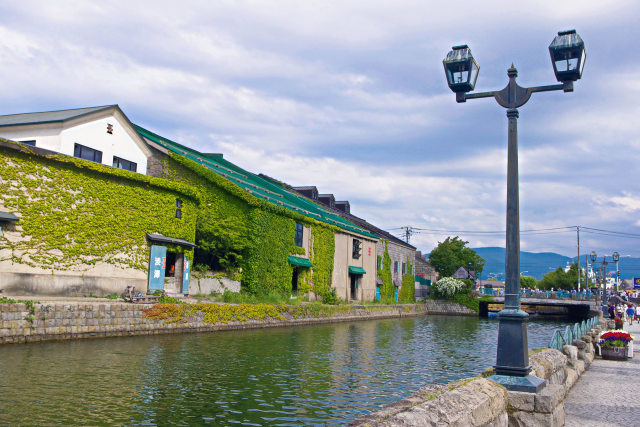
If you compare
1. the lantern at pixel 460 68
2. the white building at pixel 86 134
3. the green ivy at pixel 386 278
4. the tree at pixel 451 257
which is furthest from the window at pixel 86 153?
the tree at pixel 451 257

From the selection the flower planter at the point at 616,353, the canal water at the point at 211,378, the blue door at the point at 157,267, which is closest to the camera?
the canal water at the point at 211,378

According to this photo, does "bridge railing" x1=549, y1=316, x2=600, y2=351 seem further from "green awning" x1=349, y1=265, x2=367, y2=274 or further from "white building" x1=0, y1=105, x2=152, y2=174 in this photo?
"green awning" x1=349, y1=265, x2=367, y2=274

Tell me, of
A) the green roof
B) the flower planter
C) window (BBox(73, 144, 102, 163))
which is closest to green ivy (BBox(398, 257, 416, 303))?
the green roof

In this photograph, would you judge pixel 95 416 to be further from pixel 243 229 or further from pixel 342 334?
pixel 243 229

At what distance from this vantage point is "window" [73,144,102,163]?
27.8 metres

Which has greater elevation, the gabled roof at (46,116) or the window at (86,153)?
the gabled roof at (46,116)

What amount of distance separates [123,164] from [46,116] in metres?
4.77

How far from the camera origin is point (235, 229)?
35.1 meters

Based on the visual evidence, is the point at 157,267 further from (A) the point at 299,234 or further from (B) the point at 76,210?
(A) the point at 299,234

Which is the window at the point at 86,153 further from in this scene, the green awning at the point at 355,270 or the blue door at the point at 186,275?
the green awning at the point at 355,270

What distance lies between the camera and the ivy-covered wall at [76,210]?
880 inches

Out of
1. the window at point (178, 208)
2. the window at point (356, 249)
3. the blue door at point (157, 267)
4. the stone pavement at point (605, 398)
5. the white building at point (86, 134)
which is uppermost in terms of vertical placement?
the white building at point (86, 134)

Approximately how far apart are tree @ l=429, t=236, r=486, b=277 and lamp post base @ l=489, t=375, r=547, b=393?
3299 inches

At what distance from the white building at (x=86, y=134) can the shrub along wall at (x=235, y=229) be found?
390 centimetres
